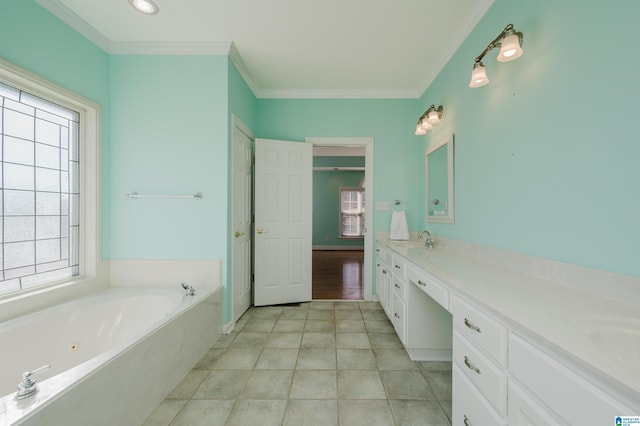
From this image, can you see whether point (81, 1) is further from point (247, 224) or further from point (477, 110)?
point (477, 110)

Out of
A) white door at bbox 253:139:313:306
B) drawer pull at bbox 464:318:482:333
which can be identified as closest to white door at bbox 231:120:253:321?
white door at bbox 253:139:313:306

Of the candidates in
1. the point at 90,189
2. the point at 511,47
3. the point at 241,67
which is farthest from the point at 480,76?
the point at 90,189

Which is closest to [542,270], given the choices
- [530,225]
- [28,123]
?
[530,225]

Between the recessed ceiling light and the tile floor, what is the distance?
104 inches

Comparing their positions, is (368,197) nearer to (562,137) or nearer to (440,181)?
(440,181)

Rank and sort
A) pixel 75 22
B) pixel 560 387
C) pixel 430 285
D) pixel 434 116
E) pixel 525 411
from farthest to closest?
pixel 434 116 < pixel 75 22 < pixel 430 285 < pixel 525 411 < pixel 560 387

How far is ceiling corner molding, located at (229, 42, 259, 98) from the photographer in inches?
92.0

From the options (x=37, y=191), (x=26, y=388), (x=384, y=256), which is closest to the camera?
(x=26, y=388)

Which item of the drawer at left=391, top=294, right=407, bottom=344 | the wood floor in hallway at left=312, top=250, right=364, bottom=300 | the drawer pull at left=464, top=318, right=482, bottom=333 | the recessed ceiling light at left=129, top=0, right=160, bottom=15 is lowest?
the wood floor in hallway at left=312, top=250, right=364, bottom=300

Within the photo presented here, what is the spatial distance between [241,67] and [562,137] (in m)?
2.65

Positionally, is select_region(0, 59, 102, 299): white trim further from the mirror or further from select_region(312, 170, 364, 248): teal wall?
select_region(312, 170, 364, 248): teal wall

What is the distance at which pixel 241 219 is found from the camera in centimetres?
273

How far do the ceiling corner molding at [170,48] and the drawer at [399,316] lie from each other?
2.65 m

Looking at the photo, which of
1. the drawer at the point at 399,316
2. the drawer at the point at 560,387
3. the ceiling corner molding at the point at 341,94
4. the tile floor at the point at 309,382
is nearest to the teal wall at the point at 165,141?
the ceiling corner molding at the point at 341,94
